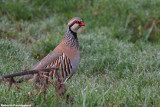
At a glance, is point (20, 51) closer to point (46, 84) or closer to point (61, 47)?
point (61, 47)

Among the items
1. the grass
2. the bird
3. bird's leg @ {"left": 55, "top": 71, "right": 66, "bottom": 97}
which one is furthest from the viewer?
the bird

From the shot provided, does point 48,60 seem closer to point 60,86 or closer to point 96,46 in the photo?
point 60,86

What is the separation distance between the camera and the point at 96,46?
20.4 feet

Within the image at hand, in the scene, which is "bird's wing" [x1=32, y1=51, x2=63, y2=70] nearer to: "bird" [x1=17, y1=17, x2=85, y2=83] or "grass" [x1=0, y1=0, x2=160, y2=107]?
"bird" [x1=17, y1=17, x2=85, y2=83]

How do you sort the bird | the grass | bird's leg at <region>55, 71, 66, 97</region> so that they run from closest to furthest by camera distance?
bird's leg at <region>55, 71, 66, 97</region> → the grass → the bird

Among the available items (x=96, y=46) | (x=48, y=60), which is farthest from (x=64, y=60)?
(x=96, y=46)

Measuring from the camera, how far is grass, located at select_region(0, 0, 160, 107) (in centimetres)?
341

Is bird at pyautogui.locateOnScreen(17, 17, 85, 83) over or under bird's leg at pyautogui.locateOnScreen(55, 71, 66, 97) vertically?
over

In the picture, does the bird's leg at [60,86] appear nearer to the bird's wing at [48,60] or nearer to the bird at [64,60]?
the bird at [64,60]

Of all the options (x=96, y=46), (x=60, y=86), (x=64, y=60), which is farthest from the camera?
(x=96, y=46)

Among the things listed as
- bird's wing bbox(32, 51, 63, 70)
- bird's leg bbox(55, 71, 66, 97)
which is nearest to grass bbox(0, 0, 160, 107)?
bird's leg bbox(55, 71, 66, 97)

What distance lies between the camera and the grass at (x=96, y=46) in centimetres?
341

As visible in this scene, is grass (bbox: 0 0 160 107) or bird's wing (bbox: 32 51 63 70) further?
bird's wing (bbox: 32 51 63 70)

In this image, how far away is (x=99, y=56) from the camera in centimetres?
575
